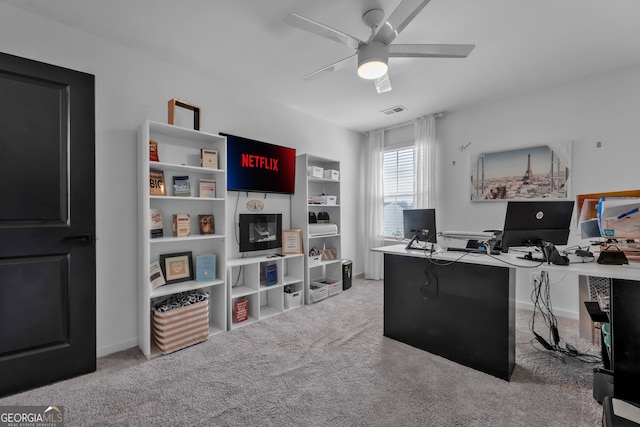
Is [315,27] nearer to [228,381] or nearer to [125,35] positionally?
[125,35]

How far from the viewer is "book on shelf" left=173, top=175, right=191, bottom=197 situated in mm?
2719

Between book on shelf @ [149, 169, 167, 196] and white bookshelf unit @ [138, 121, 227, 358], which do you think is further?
book on shelf @ [149, 169, 167, 196]

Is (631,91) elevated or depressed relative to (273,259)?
elevated

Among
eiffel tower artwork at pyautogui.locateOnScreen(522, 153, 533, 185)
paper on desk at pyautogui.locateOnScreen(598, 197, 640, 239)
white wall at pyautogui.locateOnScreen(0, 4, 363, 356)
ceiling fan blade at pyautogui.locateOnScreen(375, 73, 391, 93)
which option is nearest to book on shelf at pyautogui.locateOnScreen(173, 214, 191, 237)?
white wall at pyautogui.locateOnScreen(0, 4, 363, 356)

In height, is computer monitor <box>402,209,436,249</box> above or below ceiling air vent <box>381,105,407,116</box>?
below

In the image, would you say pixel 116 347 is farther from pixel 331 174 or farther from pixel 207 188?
pixel 331 174

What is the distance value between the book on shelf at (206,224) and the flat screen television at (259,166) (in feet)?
1.44

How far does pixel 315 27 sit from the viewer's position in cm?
177

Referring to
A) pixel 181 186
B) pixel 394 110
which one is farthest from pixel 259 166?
pixel 394 110

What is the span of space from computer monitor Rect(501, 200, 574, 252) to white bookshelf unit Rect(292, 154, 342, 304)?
2327mm

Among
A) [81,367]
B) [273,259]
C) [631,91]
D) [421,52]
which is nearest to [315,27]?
[421,52]

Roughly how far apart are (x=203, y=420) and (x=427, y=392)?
147cm

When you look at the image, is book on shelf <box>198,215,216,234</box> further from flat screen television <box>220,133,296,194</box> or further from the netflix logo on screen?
the netflix logo on screen

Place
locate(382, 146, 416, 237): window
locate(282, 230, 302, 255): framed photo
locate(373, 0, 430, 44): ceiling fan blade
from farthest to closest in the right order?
locate(382, 146, 416, 237): window → locate(282, 230, 302, 255): framed photo → locate(373, 0, 430, 44): ceiling fan blade
